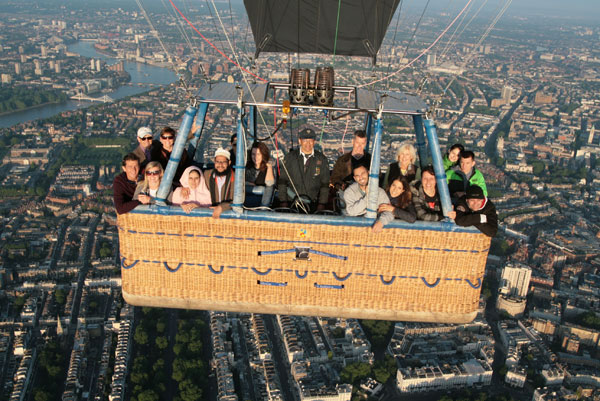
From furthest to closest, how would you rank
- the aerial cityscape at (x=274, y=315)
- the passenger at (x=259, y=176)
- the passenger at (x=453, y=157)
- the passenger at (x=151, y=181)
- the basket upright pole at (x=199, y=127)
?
the aerial cityscape at (x=274, y=315) → the passenger at (x=453, y=157) → the passenger at (x=259, y=176) → the basket upright pole at (x=199, y=127) → the passenger at (x=151, y=181)

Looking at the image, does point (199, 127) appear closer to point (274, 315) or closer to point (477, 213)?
point (477, 213)

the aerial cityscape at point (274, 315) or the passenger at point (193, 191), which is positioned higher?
the passenger at point (193, 191)

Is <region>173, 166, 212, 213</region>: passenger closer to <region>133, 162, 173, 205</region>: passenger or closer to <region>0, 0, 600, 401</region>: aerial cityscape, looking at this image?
<region>133, 162, 173, 205</region>: passenger

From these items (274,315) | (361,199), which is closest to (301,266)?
(361,199)

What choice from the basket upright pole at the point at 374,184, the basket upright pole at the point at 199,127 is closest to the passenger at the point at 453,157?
the basket upright pole at the point at 374,184

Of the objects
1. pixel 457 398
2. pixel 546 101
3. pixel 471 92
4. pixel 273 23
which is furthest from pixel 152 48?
pixel 273 23

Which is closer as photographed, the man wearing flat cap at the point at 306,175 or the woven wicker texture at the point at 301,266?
the woven wicker texture at the point at 301,266

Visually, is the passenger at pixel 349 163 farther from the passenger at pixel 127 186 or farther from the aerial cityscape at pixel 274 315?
the passenger at pixel 127 186
